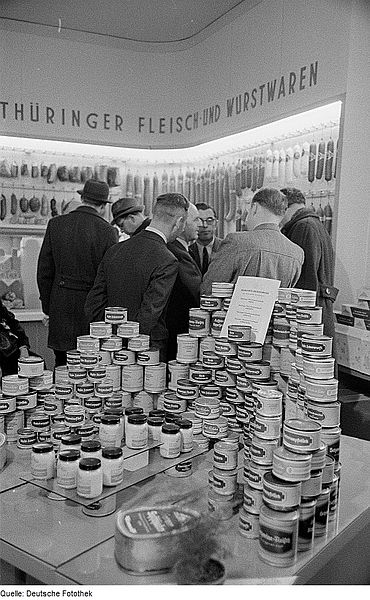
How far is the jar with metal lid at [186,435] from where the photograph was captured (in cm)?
188

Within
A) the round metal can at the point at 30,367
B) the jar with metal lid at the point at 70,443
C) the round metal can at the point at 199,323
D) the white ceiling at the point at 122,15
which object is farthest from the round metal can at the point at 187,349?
the white ceiling at the point at 122,15

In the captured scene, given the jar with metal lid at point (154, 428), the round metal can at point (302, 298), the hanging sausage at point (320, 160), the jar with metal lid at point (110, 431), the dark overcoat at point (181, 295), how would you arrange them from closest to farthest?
the jar with metal lid at point (110, 431)
the jar with metal lid at point (154, 428)
the round metal can at point (302, 298)
the dark overcoat at point (181, 295)
the hanging sausage at point (320, 160)

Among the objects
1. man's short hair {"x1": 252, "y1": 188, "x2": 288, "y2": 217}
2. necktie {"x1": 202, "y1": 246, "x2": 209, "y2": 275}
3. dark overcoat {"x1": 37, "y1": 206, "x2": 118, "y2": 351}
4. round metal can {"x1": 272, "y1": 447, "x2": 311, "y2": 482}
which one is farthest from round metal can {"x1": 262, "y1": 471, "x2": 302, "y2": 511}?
necktie {"x1": 202, "y1": 246, "x2": 209, "y2": 275}

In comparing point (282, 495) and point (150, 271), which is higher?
point (150, 271)

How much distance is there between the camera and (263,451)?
148 centimetres

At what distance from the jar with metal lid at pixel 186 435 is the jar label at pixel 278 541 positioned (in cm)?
58

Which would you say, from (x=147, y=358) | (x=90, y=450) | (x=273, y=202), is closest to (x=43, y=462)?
(x=90, y=450)

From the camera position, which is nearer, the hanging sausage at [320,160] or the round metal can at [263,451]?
the round metal can at [263,451]

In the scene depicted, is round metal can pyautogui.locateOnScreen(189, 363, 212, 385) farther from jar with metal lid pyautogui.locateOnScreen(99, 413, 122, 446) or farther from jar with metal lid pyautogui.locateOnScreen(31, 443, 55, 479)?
jar with metal lid pyautogui.locateOnScreen(31, 443, 55, 479)

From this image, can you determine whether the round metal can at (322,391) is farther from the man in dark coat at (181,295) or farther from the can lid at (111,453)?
the man in dark coat at (181,295)

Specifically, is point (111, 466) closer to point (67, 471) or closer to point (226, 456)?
point (67, 471)

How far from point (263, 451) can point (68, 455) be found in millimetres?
496

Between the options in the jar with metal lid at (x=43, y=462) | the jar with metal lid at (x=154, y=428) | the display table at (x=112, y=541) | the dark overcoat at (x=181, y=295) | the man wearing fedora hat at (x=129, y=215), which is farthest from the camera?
the man wearing fedora hat at (x=129, y=215)

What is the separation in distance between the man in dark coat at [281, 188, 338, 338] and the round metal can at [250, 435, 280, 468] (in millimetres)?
2279
